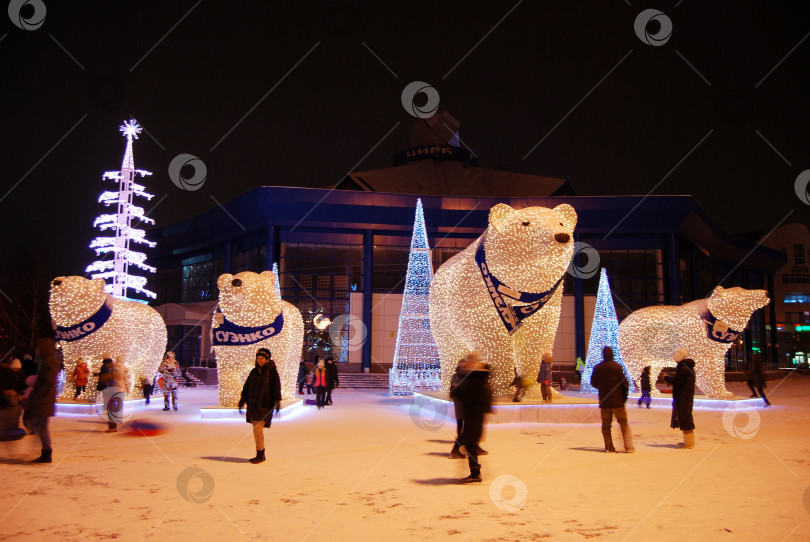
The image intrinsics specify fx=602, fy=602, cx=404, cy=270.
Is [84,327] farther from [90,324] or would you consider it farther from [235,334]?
[235,334]

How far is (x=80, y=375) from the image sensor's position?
37.0ft

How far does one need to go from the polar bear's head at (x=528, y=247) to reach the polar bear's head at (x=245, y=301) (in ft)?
12.8

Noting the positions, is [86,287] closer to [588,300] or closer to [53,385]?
[53,385]

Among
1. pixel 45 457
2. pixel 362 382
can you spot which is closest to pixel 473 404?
pixel 45 457

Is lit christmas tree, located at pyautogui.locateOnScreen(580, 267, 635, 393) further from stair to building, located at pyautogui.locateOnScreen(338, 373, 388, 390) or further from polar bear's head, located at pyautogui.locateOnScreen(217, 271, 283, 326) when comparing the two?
polar bear's head, located at pyautogui.locateOnScreen(217, 271, 283, 326)

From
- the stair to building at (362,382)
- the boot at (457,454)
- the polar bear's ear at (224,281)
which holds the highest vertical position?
the polar bear's ear at (224,281)

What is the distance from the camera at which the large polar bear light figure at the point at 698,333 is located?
466 inches

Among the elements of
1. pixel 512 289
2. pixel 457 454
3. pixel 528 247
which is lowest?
pixel 457 454

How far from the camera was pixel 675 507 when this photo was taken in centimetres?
460

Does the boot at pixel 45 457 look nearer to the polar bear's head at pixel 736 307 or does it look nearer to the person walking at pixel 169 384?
the person walking at pixel 169 384

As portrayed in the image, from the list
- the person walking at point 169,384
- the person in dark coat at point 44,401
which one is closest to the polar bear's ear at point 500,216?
the person in dark coat at point 44,401

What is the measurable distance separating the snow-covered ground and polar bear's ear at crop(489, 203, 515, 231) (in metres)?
3.17

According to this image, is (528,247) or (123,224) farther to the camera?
(123,224)

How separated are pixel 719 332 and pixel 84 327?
12179 millimetres
